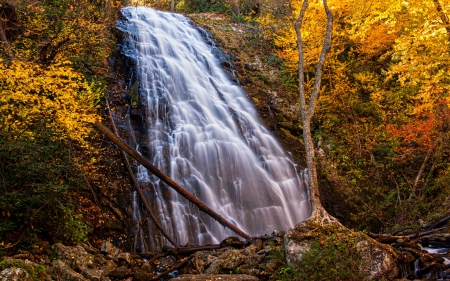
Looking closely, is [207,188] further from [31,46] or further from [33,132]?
[31,46]

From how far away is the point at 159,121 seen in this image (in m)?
12.1

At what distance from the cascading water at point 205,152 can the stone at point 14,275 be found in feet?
15.8

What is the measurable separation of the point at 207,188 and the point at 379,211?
19.8ft

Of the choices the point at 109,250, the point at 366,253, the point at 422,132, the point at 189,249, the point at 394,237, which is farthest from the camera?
the point at 422,132

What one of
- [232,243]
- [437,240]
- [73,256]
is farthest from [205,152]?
[437,240]

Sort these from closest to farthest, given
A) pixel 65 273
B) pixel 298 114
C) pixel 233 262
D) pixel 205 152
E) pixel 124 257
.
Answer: pixel 65 273, pixel 233 262, pixel 124 257, pixel 205 152, pixel 298 114

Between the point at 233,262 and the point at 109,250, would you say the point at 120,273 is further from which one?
the point at 233,262

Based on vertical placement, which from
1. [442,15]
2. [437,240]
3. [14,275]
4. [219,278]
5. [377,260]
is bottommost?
[437,240]

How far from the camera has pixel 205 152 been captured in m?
11.6

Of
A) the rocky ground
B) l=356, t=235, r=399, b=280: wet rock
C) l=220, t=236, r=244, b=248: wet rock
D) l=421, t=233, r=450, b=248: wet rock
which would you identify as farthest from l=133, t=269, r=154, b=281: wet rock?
l=421, t=233, r=450, b=248: wet rock

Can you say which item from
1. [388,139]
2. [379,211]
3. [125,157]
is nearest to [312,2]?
[388,139]

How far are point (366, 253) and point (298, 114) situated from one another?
9.74m

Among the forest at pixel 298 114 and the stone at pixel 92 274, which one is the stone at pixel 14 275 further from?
the stone at pixel 92 274

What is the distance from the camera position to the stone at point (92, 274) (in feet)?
19.1
